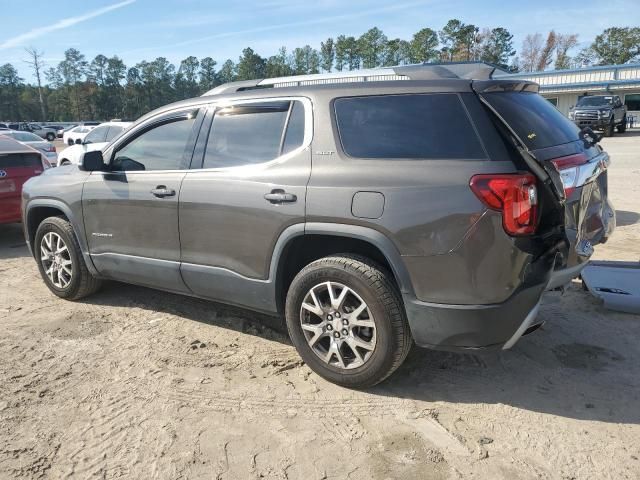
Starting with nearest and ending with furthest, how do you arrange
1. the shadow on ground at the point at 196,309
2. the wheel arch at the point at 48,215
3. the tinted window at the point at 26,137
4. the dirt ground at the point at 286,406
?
the dirt ground at the point at 286,406 → the shadow on ground at the point at 196,309 → the wheel arch at the point at 48,215 → the tinted window at the point at 26,137

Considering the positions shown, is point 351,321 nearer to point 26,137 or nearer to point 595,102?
point 26,137

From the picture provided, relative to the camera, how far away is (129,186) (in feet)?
13.9

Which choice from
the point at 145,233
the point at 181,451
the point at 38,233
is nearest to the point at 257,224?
the point at 145,233

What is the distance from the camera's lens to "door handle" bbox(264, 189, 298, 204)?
10.9 feet

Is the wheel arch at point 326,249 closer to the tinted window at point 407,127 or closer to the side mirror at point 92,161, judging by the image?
the tinted window at point 407,127

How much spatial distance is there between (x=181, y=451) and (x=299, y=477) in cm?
67

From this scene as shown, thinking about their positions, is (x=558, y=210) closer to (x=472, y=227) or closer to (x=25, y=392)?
(x=472, y=227)

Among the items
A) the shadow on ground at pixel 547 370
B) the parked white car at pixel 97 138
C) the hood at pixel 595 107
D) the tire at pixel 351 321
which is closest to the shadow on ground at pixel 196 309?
the shadow on ground at pixel 547 370

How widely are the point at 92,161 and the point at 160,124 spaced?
2.27ft

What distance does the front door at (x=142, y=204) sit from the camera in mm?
4023

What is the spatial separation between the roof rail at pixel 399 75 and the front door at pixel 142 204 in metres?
0.56

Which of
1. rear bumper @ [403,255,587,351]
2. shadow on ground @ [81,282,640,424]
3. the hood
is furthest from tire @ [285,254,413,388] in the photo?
the hood

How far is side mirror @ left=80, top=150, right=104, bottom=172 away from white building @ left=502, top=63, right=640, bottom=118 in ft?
120

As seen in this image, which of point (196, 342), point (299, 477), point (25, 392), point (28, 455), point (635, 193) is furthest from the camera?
point (635, 193)
